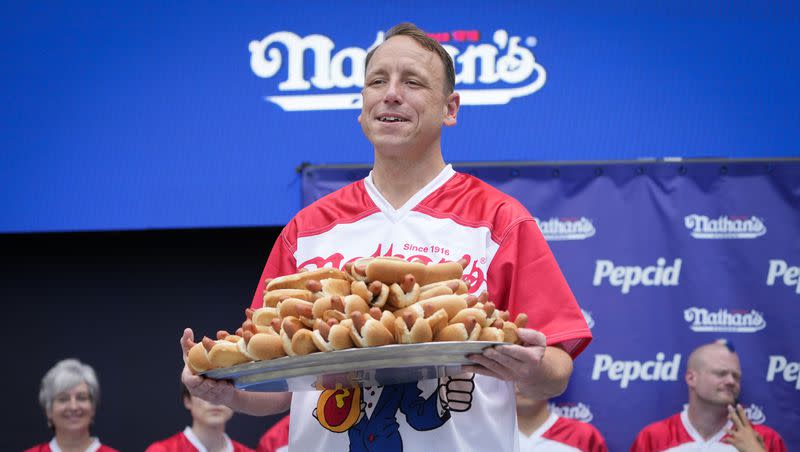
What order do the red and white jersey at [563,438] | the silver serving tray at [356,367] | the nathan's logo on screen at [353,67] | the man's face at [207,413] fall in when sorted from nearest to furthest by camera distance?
the silver serving tray at [356,367], the red and white jersey at [563,438], the nathan's logo on screen at [353,67], the man's face at [207,413]

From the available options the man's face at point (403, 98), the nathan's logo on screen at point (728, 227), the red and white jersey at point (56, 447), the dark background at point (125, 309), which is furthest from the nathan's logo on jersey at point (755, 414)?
the red and white jersey at point (56, 447)

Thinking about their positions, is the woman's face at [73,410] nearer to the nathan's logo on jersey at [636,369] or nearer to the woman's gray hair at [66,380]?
the woman's gray hair at [66,380]

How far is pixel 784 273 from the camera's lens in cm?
398

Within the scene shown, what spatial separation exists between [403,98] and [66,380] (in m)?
3.13

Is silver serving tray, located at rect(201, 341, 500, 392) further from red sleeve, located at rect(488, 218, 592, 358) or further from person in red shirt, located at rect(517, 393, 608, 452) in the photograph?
person in red shirt, located at rect(517, 393, 608, 452)

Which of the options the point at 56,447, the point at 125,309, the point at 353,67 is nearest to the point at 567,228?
the point at 353,67

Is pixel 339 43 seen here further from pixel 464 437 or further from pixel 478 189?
pixel 464 437

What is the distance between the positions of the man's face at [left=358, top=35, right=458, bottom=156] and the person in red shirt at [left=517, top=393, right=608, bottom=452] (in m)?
2.34

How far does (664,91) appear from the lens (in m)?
4.11

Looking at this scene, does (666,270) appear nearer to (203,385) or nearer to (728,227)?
(728,227)

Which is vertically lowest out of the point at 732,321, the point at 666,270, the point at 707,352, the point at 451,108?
the point at 707,352

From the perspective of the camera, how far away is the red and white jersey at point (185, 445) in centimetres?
443

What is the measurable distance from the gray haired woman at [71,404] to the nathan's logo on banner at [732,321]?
271cm

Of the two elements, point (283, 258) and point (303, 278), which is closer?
point (303, 278)
